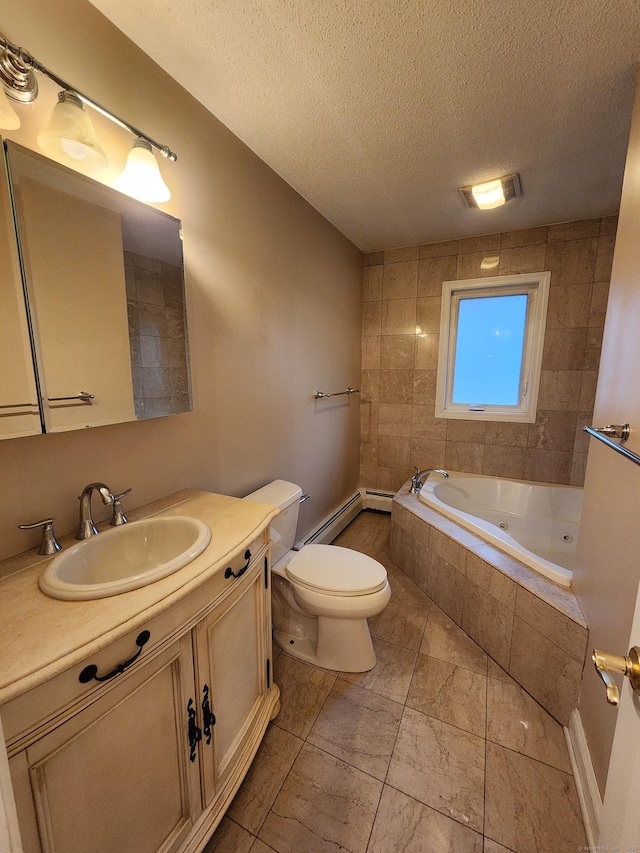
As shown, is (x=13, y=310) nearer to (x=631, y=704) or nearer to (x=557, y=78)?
(x=631, y=704)

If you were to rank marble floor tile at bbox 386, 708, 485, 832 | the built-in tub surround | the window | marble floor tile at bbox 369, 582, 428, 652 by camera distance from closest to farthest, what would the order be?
marble floor tile at bbox 386, 708, 485, 832 < the built-in tub surround < marble floor tile at bbox 369, 582, 428, 652 < the window

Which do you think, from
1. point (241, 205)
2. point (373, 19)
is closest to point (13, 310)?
point (241, 205)

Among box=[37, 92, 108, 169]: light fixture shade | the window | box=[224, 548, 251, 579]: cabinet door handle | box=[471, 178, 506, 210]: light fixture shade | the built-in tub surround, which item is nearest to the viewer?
box=[37, 92, 108, 169]: light fixture shade

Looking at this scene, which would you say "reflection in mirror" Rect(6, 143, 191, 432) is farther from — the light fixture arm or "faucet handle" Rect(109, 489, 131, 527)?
"faucet handle" Rect(109, 489, 131, 527)

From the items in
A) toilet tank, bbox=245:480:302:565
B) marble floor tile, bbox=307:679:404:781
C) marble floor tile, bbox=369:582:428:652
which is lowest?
marble floor tile, bbox=307:679:404:781

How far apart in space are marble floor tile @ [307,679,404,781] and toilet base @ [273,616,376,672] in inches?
3.3

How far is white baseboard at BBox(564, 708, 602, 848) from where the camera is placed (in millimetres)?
1017

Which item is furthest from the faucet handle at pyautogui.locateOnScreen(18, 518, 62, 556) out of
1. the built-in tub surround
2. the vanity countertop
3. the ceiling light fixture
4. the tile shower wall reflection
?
the ceiling light fixture

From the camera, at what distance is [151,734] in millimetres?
787

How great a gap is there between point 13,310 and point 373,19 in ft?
4.41

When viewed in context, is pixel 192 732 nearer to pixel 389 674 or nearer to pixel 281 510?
pixel 281 510

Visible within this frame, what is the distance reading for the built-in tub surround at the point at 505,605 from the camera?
1346 mm

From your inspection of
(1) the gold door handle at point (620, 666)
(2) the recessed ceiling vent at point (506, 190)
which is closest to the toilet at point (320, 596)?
(1) the gold door handle at point (620, 666)

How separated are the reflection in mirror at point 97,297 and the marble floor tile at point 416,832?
148 centimetres
